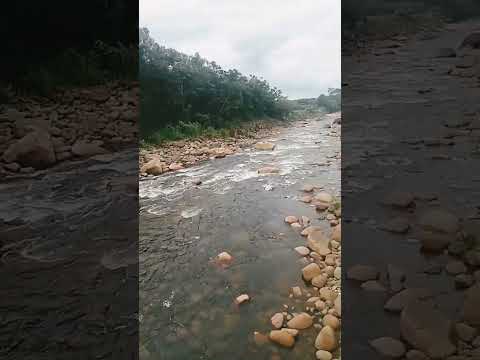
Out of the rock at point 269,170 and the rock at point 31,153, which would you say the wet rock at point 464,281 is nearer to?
the rock at point 269,170

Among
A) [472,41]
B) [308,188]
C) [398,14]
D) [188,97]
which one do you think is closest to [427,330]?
[308,188]

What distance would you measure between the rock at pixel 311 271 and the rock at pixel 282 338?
203 mm

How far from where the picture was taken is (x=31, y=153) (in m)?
1.69

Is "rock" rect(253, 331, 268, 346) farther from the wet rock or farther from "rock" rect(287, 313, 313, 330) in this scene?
the wet rock

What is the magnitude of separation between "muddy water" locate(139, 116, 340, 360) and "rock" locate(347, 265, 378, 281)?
0.16 m

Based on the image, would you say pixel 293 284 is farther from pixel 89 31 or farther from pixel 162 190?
pixel 89 31

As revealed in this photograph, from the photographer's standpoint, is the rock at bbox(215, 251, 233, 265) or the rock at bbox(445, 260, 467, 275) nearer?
the rock at bbox(445, 260, 467, 275)

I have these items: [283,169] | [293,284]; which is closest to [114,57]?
[283,169]

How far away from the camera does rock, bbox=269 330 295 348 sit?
31.5 inches

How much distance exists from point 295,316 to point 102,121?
1.62 m

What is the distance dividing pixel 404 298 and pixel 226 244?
56cm

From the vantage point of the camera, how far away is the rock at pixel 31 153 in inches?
66.1

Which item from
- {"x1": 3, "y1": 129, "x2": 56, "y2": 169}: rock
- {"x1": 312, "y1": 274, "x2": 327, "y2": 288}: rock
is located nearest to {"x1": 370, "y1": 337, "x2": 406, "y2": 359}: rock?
{"x1": 312, "y1": 274, "x2": 327, "y2": 288}: rock

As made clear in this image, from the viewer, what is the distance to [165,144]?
205 cm
